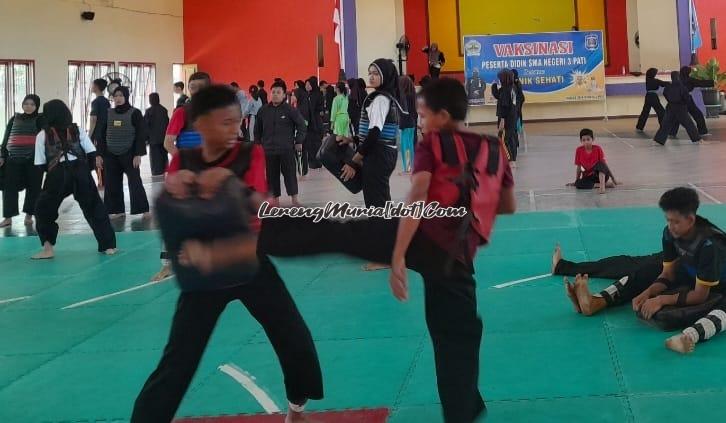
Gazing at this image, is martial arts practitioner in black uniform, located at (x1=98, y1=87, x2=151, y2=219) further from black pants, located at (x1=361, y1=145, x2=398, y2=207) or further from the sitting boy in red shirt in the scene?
the sitting boy in red shirt

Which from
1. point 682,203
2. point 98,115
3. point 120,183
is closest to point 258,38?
point 98,115

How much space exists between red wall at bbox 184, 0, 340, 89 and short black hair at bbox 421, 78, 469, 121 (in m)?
24.8

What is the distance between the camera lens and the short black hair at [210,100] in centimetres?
316

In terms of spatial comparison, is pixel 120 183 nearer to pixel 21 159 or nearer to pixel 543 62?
pixel 21 159

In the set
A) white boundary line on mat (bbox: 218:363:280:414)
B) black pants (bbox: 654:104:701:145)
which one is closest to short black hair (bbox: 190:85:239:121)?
white boundary line on mat (bbox: 218:363:280:414)

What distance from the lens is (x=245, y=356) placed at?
198 inches

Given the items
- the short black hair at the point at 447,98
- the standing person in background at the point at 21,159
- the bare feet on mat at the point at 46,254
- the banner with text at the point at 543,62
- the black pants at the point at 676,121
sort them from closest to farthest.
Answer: the short black hair at the point at 447,98 < the bare feet on mat at the point at 46,254 < the standing person in background at the point at 21,159 < the black pants at the point at 676,121 < the banner with text at the point at 543,62

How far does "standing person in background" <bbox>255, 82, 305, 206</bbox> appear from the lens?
11.0 meters

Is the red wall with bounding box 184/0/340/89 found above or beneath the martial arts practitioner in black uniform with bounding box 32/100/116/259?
above

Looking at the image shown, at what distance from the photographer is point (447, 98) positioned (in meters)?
3.23

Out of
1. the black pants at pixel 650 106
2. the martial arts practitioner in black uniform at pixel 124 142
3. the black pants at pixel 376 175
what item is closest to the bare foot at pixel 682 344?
the black pants at pixel 376 175

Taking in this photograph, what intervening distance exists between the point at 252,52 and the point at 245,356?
2411cm

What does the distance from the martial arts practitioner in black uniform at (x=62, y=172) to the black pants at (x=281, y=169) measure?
9.31 ft

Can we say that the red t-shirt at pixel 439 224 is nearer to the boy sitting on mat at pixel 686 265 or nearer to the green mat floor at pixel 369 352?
the green mat floor at pixel 369 352
